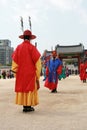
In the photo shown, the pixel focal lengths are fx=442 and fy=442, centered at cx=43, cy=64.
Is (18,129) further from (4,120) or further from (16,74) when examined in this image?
(16,74)

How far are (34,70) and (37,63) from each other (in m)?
0.18

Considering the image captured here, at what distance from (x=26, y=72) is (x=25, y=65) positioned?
0.17 m

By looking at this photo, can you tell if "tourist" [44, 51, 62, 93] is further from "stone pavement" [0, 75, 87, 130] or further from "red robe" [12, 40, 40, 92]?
"red robe" [12, 40, 40, 92]

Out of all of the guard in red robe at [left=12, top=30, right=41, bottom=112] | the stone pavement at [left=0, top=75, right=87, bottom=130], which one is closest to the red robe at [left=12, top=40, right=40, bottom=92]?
the guard in red robe at [left=12, top=30, right=41, bottom=112]

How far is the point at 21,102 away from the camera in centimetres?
995

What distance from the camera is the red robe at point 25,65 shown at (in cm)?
1003

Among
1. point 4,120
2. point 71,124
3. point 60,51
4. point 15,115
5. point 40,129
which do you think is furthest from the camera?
point 60,51

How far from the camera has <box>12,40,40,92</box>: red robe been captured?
32.9 feet

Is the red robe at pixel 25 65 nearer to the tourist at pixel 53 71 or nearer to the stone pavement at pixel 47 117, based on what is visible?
the stone pavement at pixel 47 117

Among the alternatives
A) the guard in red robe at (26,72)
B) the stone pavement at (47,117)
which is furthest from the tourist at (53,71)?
the guard in red robe at (26,72)

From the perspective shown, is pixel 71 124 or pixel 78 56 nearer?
pixel 71 124

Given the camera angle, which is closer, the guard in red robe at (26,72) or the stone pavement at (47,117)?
the stone pavement at (47,117)

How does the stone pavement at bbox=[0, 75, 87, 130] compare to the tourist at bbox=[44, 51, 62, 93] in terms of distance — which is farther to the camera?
the tourist at bbox=[44, 51, 62, 93]

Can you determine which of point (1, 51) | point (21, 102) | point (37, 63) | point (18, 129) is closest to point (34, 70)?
point (37, 63)
